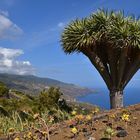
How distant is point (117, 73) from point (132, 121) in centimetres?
1232

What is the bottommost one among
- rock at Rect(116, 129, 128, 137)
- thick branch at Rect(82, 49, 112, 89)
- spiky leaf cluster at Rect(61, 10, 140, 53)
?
rock at Rect(116, 129, 128, 137)

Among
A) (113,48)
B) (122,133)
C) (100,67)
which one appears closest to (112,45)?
(113,48)

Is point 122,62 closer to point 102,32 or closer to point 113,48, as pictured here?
point 113,48

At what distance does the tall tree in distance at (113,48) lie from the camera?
20.0 meters

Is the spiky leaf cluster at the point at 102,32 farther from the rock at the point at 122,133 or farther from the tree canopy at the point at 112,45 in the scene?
the rock at the point at 122,133

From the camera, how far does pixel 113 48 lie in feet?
66.5

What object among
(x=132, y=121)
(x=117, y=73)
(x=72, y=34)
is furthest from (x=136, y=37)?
(x=132, y=121)

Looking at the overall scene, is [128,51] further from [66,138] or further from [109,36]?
[66,138]

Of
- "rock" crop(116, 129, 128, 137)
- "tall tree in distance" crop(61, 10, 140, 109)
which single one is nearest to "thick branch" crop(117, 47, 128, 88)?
"tall tree in distance" crop(61, 10, 140, 109)

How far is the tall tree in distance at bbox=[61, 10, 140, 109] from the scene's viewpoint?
20.0 m

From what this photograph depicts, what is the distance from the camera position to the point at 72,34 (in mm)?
21469

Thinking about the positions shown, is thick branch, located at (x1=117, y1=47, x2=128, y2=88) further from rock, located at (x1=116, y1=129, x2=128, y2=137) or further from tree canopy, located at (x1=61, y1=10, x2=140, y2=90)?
rock, located at (x1=116, y1=129, x2=128, y2=137)

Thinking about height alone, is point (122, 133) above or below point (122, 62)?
below

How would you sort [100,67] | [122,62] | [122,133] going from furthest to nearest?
1. [100,67]
2. [122,62]
3. [122,133]
